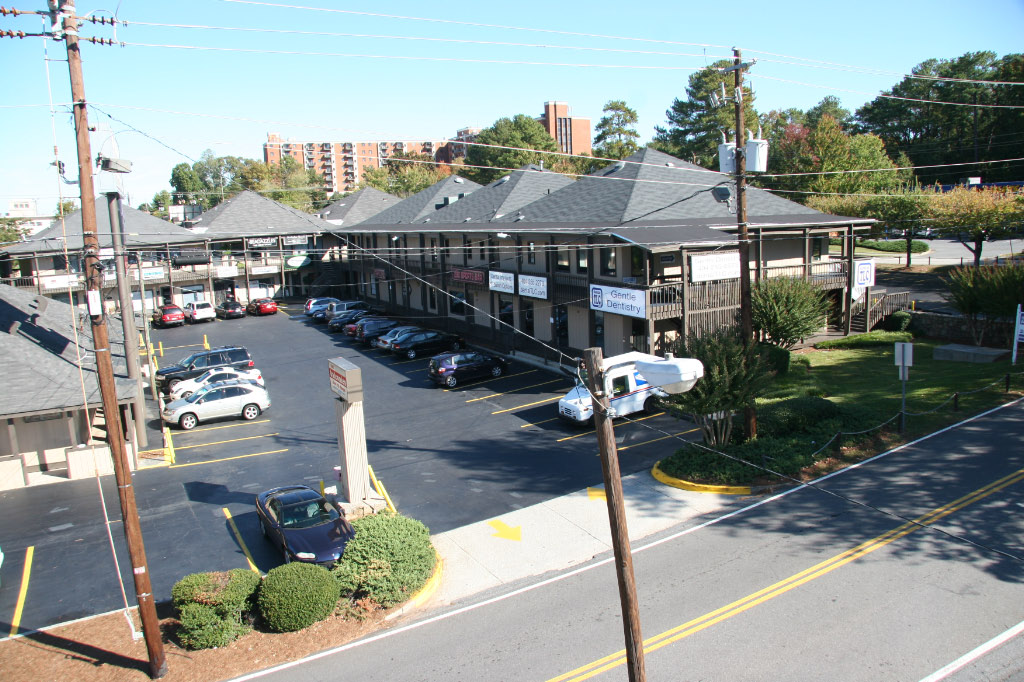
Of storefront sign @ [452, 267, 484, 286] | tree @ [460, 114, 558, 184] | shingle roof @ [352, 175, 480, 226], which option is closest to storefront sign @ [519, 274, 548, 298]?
storefront sign @ [452, 267, 484, 286]

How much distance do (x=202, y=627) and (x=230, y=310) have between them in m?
42.8

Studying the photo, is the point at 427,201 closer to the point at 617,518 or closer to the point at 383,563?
the point at 383,563

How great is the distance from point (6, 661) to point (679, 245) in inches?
904

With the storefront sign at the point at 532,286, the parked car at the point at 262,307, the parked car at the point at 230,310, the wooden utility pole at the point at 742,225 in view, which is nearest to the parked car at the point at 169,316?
the parked car at the point at 230,310

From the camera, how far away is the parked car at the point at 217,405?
26.5 meters

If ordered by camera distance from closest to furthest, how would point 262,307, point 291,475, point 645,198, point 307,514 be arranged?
point 307,514
point 291,475
point 645,198
point 262,307

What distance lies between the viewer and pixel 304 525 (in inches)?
610

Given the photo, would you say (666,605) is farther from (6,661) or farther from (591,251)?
(591,251)

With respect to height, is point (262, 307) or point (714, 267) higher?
point (714, 267)

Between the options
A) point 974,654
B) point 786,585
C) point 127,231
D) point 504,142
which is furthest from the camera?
point 504,142

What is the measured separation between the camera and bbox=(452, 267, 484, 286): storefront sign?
131 feet

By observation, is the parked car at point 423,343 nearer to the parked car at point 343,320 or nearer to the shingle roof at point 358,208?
the parked car at point 343,320

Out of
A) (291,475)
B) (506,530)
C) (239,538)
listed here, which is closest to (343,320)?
(291,475)

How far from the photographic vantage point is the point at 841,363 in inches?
1171
